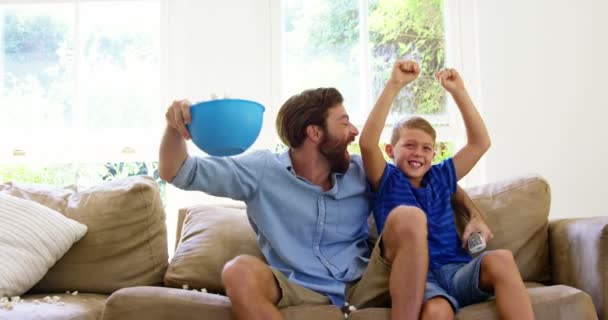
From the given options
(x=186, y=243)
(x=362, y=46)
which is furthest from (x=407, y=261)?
(x=362, y=46)

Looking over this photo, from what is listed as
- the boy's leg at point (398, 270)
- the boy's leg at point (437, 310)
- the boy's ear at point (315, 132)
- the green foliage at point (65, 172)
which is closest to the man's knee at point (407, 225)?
the boy's leg at point (398, 270)

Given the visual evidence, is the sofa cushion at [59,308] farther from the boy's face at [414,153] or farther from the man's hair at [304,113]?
the boy's face at [414,153]

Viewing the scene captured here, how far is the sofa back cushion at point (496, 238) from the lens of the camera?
1.82 metres

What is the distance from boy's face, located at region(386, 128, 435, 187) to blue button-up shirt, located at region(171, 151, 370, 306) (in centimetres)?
15

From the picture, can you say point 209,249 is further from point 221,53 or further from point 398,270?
point 221,53

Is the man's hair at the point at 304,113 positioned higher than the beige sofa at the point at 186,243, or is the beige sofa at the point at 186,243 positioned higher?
the man's hair at the point at 304,113

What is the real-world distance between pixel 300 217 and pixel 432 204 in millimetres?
411

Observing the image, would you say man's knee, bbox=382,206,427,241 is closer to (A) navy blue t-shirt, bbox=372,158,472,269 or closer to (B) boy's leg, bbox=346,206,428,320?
(B) boy's leg, bbox=346,206,428,320

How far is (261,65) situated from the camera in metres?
3.11

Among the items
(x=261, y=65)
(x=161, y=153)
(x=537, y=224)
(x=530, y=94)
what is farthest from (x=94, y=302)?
(x=530, y=94)

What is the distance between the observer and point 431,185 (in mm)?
1773

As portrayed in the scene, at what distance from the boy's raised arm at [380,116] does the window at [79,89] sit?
1796mm

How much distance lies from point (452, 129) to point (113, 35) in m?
1.99

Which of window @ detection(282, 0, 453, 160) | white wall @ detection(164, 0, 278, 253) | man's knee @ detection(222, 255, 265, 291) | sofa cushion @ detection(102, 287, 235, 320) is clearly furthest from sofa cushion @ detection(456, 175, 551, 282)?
white wall @ detection(164, 0, 278, 253)
